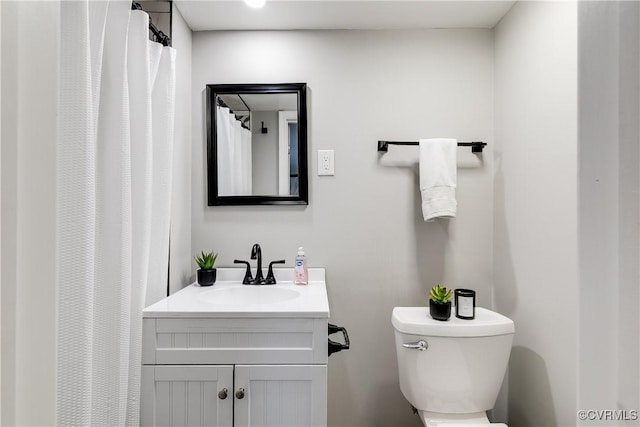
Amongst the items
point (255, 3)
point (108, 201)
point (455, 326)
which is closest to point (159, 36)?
point (255, 3)

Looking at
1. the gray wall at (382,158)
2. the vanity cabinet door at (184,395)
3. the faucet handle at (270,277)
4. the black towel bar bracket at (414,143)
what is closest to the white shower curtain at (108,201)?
the vanity cabinet door at (184,395)

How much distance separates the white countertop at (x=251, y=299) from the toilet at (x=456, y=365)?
16.0 inches

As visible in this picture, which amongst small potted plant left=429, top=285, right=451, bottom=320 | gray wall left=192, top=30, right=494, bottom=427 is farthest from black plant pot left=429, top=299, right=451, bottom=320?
gray wall left=192, top=30, right=494, bottom=427

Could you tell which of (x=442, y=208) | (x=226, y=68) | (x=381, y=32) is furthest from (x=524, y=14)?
(x=226, y=68)

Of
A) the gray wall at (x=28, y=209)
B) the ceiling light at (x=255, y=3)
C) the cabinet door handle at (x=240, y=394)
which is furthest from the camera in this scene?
the ceiling light at (x=255, y=3)

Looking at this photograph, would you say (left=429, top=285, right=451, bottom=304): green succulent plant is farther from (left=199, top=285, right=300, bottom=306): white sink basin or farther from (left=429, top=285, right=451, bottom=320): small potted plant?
(left=199, top=285, right=300, bottom=306): white sink basin

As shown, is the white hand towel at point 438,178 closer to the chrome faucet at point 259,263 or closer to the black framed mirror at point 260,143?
the black framed mirror at point 260,143

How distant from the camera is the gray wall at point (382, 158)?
1.59 metres

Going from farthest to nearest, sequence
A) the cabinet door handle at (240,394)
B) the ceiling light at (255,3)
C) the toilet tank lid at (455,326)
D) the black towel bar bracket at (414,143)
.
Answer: the black towel bar bracket at (414,143)
the ceiling light at (255,3)
the toilet tank lid at (455,326)
the cabinet door handle at (240,394)

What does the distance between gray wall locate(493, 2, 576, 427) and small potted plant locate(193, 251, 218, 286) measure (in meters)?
1.37

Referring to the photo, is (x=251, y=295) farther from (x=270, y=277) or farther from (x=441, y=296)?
(x=441, y=296)

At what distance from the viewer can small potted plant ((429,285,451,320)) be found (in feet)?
4.17

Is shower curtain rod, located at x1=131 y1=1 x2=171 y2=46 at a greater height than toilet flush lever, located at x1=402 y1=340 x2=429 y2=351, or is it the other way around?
shower curtain rod, located at x1=131 y1=1 x2=171 y2=46

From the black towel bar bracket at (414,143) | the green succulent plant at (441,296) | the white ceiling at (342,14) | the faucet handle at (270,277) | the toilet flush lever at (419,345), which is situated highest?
the white ceiling at (342,14)
